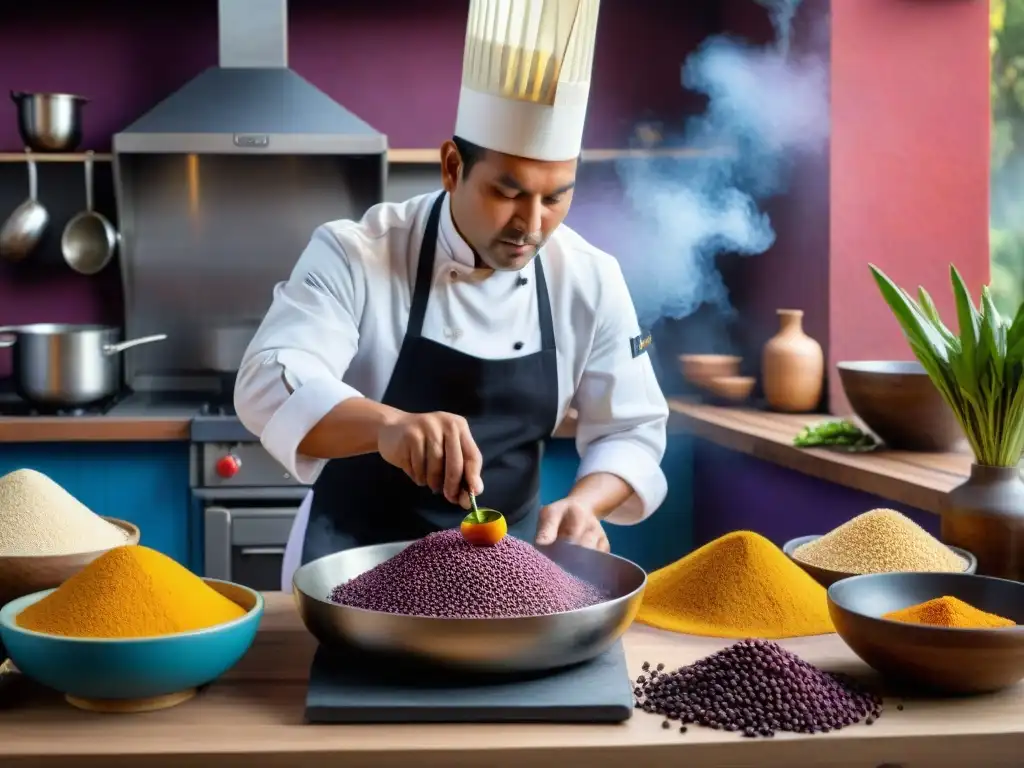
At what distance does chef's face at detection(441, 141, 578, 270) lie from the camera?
170 cm

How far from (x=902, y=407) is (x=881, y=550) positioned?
112 cm

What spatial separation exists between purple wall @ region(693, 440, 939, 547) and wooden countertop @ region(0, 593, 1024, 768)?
1.29 metres

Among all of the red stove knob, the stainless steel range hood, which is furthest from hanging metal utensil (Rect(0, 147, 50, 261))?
the red stove knob

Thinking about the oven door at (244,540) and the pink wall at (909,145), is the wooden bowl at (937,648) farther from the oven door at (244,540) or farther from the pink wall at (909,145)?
the oven door at (244,540)

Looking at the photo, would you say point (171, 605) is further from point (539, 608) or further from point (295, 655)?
point (539, 608)

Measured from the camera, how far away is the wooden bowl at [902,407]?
2.57m

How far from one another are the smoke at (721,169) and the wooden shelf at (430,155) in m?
0.01

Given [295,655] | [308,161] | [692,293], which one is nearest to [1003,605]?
[295,655]

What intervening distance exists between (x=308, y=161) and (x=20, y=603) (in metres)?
2.86

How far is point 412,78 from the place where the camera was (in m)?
4.05

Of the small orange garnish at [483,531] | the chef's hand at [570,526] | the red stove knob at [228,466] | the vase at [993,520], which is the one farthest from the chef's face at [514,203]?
the red stove knob at [228,466]

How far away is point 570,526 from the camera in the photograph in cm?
164

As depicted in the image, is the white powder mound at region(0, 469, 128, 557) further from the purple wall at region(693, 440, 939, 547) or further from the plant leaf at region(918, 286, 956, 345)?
the purple wall at region(693, 440, 939, 547)

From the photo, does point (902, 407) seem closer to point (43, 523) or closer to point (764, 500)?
point (764, 500)
